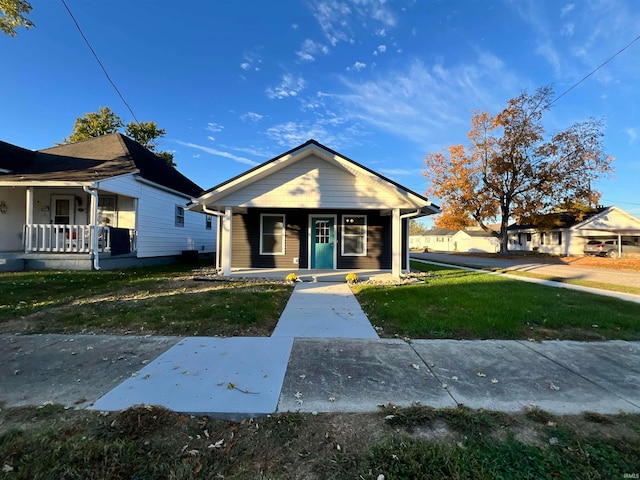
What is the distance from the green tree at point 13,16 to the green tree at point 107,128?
1875cm

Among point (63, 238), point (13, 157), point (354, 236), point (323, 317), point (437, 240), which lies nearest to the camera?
point (323, 317)

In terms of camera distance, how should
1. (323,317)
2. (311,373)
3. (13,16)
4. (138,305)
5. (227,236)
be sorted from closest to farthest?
(311,373) < (323,317) < (138,305) < (13,16) < (227,236)

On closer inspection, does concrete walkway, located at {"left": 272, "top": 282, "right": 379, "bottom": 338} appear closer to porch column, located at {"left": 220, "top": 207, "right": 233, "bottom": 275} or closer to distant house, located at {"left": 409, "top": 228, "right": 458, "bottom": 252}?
porch column, located at {"left": 220, "top": 207, "right": 233, "bottom": 275}

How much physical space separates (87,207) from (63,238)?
237 centimetres

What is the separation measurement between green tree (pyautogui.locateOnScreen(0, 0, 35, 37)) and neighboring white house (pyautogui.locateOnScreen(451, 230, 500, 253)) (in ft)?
167

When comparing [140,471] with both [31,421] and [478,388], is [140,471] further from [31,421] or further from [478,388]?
[478,388]

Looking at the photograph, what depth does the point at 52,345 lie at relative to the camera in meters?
4.17

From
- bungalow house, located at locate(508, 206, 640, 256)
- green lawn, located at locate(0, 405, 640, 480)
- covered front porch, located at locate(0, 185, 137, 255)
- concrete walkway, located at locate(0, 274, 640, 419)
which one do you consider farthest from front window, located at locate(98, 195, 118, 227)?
bungalow house, located at locate(508, 206, 640, 256)

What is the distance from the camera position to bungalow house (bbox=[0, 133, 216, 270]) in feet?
36.0

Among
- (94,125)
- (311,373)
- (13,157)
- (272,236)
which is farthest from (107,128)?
(311,373)

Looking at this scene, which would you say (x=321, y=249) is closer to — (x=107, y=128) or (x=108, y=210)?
(x=108, y=210)

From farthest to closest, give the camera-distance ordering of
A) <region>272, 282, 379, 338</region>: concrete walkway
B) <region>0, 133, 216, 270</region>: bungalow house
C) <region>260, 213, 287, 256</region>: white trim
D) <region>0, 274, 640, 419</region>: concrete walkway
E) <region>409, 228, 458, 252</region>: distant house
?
<region>409, 228, 458, 252</region>: distant house < <region>260, 213, 287, 256</region>: white trim < <region>0, 133, 216, 270</region>: bungalow house < <region>272, 282, 379, 338</region>: concrete walkway < <region>0, 274, 640, 419</region>: concrete walkway

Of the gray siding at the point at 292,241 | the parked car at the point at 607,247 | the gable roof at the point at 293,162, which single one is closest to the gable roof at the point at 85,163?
the gable roof at the point at 293,162

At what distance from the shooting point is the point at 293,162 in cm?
1053
